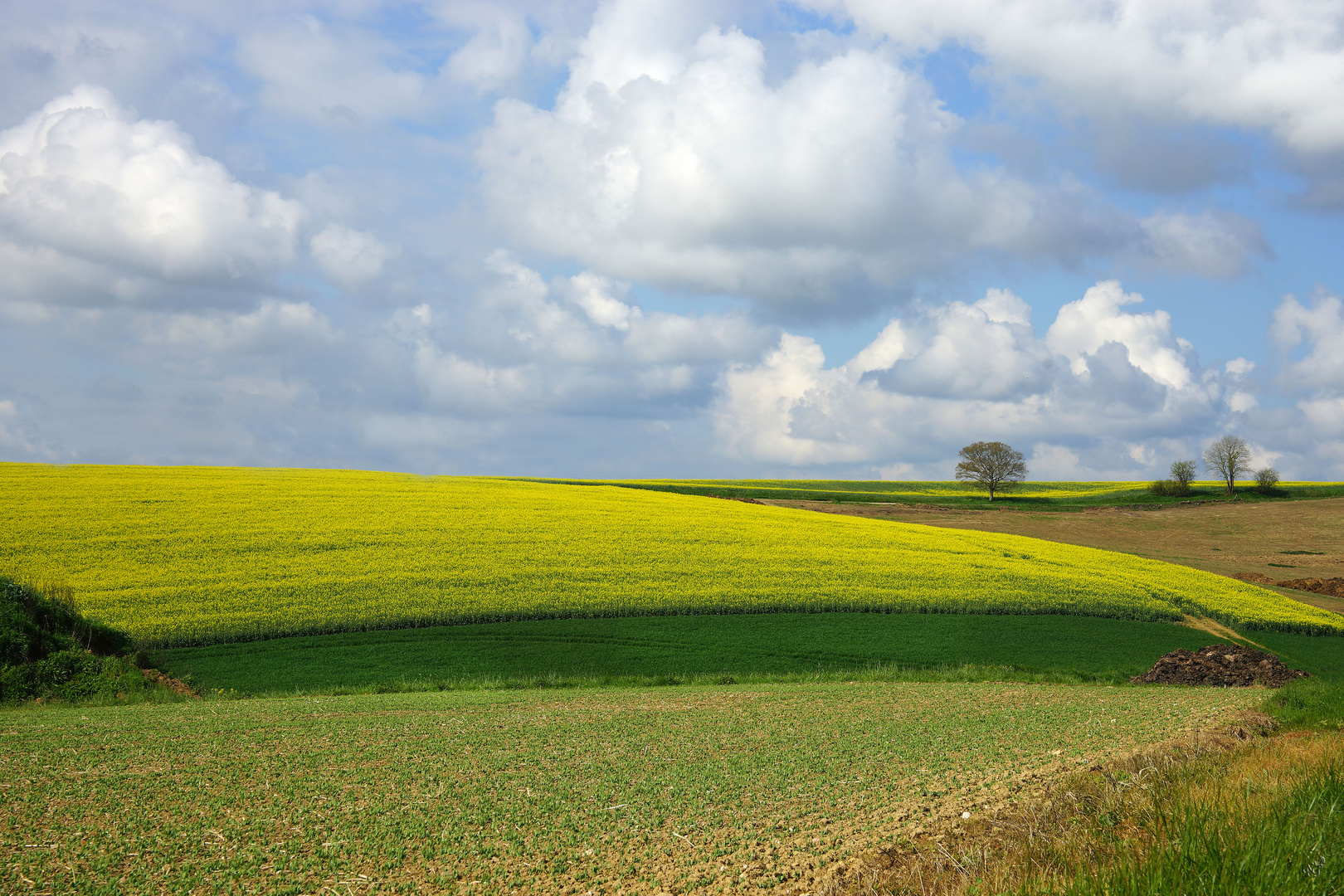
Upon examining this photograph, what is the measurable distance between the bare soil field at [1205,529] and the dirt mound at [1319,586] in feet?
2.11

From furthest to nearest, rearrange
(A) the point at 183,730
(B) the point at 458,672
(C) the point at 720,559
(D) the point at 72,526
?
(C) the point at 720,559, (D) the point at 72,526, (B) the point at 458,672, (A) the point at 183,730

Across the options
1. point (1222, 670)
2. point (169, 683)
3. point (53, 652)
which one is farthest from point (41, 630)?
point (1222, 670)

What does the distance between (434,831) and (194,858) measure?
183cm

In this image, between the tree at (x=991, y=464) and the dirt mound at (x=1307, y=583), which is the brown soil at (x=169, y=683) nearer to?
the dirt mound at (x=1307, y=583)

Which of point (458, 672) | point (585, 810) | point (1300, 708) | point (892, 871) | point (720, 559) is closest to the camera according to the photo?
point (892, 871)

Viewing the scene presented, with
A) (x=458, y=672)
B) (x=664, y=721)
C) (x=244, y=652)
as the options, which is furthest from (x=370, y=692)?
(x=664, y=721)

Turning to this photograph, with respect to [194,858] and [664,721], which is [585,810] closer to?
[194,858]

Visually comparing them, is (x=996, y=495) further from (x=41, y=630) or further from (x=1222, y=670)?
(x=41, y=630)

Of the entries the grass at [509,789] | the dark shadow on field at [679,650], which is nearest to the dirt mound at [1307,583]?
the dark shadow on field at [679,650]

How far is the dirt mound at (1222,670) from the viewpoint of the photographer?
19.2 metres

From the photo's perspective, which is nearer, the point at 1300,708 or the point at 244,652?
the point at 1300,708

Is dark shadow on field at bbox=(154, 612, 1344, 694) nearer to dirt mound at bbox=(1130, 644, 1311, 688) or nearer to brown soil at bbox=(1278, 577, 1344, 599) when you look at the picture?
dirt mound at bbox=(1130, 644, 1311, 688)

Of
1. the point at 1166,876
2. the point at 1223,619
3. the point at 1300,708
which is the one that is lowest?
the point at 1223,619

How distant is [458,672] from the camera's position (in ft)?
61.3
